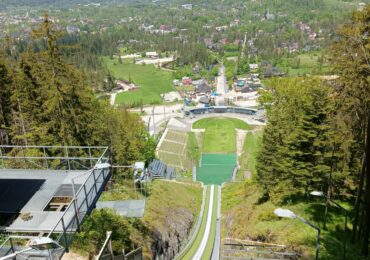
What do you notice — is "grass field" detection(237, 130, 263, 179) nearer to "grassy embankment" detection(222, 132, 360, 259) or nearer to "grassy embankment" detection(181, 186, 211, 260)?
"grassy embankment" detection(181, 186, 211, 260)

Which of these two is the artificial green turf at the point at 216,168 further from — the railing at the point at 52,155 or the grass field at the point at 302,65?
the grass field at the point at 302,65

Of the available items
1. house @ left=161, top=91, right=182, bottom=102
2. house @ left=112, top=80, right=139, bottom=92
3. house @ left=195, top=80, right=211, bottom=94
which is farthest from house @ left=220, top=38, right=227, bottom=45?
house @ left=161, top=91, right=182, bottom=102

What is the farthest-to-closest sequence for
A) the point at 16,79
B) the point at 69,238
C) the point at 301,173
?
the point at 16,79 → the point at 301,173 → the point at 69,238

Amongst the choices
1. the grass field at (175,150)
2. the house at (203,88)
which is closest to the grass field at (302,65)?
the house at (203,88)

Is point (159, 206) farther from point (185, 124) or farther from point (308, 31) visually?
point (308, 31)

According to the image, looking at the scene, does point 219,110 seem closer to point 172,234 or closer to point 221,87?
point 221,87

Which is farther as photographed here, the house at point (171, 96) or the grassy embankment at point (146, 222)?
the house at point (171, 96)

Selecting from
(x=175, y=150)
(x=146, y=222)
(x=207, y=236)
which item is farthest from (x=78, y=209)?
(x=175, y=150)

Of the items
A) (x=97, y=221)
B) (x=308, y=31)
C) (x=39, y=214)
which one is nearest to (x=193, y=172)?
(x=97, y=221)
